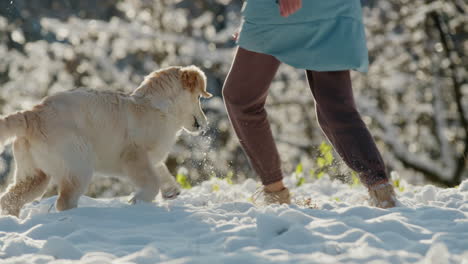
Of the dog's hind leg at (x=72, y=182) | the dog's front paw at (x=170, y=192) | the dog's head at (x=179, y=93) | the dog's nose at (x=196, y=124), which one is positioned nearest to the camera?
the dog's hind leg at (x=72, y=182)

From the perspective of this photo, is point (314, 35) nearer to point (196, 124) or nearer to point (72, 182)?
point (196, 124)

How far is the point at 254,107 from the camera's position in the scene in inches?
157

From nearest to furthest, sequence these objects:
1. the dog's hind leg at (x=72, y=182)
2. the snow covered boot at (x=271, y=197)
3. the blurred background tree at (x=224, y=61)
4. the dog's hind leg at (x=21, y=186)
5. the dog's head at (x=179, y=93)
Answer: the dog's hind leg at (x=72, y=182)
the dog's hind leg at (x=21, y=186)
the snow covered boot at (x=271, y=197)
the dog's head at (x=179, y=93)
the blurred background tree at (x=224, y=61)

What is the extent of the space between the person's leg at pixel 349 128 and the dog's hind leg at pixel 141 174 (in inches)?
51.7

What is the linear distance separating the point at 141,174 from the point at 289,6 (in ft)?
5.27

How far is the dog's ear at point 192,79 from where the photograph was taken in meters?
4.74

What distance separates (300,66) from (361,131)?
1.84 feet

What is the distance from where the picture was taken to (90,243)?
2.78m

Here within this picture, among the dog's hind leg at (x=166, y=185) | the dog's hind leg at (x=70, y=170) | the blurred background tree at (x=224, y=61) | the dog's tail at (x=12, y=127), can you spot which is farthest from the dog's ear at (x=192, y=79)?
the blurred background tree at (x=224, y=61)

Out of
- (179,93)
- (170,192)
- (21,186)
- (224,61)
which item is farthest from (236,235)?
(224,61)

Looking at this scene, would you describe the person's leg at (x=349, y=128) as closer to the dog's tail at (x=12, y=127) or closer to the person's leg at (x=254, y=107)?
the person's leg at (x=254, y=107)

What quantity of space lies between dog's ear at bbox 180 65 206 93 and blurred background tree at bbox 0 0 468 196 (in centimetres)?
801

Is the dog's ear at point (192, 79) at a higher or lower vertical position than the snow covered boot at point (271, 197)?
higher

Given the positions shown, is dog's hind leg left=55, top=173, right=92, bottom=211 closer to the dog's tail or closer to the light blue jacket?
the dog's tail
